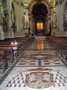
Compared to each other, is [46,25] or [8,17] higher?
[8,17]

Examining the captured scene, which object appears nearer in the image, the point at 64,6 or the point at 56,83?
the point at 56,83

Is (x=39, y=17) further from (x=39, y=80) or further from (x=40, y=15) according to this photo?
(x=39, y=80)

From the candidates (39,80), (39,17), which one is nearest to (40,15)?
(39,17)

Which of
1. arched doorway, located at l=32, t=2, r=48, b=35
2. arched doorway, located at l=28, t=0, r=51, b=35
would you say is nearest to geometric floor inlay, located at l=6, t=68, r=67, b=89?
arched doorway, located at l=28, t=0, r=51, b=35

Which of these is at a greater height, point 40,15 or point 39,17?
point 40,15

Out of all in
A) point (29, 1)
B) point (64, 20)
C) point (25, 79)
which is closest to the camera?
point (25, 79)

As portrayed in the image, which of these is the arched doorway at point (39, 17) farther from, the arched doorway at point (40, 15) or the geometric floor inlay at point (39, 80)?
the geometric floor inlay at point (39, 80)

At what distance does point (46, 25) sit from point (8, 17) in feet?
81.1

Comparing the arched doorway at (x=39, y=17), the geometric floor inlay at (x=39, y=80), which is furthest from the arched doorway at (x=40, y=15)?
the geometric floor inlay at (x=39, y=80)

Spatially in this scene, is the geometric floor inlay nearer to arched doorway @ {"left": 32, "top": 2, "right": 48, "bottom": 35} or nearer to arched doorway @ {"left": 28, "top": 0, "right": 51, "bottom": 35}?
arched doorway @ {"left": 28, "top": 0, "right": 51, "bottom": 35}

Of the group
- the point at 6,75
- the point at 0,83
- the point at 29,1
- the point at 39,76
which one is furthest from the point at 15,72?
the point at 29,1

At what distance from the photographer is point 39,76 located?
7.18 metres

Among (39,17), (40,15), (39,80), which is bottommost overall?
(39,17)

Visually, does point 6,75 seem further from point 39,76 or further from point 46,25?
point 46,25
